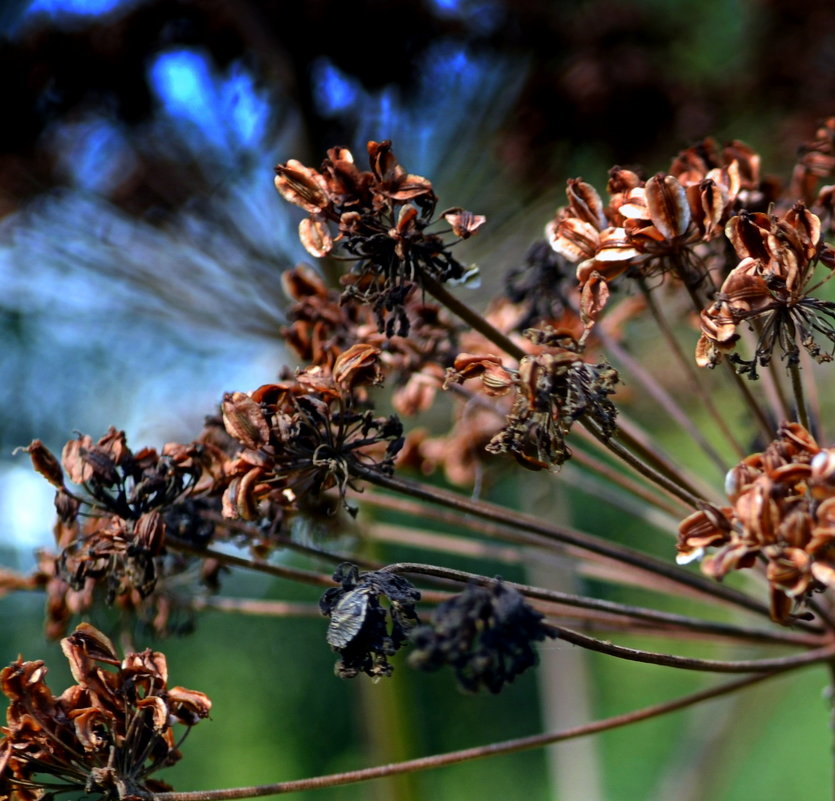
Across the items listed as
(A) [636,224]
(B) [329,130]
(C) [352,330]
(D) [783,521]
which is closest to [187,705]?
(C) [352,330]

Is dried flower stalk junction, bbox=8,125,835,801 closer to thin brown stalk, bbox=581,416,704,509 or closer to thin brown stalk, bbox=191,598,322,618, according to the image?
thin brown stalk, bbox=581,416,704,509

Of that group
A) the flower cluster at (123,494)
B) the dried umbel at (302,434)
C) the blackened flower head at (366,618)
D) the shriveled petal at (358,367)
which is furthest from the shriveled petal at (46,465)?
the blackened flower head at (366,618)

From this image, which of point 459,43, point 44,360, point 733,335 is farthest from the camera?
point 44,360

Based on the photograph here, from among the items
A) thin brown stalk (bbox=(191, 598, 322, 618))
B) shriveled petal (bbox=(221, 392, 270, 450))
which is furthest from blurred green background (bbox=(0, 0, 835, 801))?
shriveled petal (bbox=(221, 392, 270, 450))

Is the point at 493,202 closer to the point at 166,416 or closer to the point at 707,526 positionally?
the point at 166,416

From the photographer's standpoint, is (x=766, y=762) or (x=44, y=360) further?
(x=766, y=762)

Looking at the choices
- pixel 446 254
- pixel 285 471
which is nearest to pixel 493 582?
pixel 285 471
